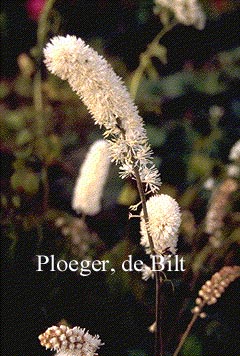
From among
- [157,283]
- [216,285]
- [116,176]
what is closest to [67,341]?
[157,283]

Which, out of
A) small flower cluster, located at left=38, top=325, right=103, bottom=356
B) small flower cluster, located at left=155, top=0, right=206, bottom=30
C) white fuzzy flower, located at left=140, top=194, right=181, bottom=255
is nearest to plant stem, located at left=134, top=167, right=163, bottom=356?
white fuzzy flower, located at left=140, top=194, right=181, bottom=255

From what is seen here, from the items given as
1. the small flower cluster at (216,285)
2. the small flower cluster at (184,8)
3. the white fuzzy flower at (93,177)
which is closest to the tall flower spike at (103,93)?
the small flower cluster at (216,285)

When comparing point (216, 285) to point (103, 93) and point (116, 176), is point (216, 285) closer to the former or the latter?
point (103, 93)

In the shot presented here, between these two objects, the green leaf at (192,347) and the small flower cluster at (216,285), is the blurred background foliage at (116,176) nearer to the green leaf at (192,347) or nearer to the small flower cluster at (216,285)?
the green leaf at (192,347)

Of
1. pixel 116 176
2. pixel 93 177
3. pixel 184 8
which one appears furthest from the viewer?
pixel 116 176

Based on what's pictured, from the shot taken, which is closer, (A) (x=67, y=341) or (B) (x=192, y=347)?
(A) (x=67, y=341)

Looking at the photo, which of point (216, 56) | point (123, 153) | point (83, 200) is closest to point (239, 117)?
point (216, 56)

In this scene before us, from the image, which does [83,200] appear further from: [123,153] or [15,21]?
[15,21]
